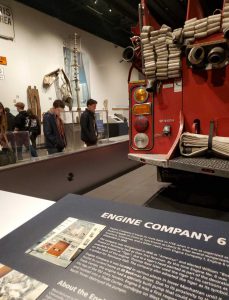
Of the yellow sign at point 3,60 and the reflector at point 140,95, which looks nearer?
the reflector at point 140,95

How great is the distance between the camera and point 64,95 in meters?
9.33

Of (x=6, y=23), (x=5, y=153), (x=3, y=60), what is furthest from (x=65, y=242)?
(x=6, y=23)

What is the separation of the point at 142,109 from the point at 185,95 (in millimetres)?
524

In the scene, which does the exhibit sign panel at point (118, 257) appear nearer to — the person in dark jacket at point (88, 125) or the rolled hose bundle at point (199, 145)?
the rolled hose bundle at point (199, 145)

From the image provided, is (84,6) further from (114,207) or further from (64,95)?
(114,207)

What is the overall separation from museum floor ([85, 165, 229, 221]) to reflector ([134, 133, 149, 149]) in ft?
2.36

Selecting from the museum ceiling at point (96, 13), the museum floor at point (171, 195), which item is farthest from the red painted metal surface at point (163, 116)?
the museum ceiling at point (96, 13)

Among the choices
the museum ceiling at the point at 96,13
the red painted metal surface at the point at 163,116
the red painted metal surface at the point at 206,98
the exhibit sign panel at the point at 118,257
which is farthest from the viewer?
the museum ceiling at the point at 96,13

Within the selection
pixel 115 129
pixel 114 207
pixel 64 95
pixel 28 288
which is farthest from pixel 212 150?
pixel 64 95

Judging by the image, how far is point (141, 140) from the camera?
2947mm

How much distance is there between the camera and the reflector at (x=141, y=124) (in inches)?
115

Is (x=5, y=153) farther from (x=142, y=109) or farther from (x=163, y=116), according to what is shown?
(x=163, y=116)

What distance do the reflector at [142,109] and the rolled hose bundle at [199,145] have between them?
0.56 m

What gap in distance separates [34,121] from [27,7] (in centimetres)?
476
